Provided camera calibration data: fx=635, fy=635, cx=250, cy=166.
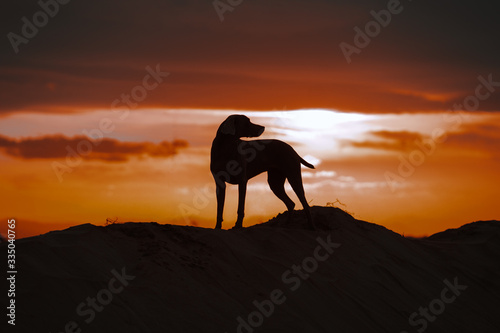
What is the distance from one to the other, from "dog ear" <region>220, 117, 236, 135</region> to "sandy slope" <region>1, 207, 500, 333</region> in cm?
188

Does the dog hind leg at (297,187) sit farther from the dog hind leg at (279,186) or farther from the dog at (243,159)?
the dog hind leg at (279,186)

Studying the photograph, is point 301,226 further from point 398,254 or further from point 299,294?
point 299,294

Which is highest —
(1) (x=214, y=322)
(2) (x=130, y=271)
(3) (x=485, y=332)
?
(2) (x=130, y=271)

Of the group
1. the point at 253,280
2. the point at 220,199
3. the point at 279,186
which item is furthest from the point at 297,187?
the point at 253,280

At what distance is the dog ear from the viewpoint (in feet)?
38.9

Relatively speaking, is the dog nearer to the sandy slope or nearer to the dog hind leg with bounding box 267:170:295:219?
the dog hind leg with bounding box 267:170:295:219

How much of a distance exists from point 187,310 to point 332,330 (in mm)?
2435

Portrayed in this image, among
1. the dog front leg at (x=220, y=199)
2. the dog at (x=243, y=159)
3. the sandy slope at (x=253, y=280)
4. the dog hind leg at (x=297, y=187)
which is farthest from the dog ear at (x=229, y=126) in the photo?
the sandy slope at (x=253, y=280)

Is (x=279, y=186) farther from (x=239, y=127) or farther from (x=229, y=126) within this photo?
(x=229, y=126)

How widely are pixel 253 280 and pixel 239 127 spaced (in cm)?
344

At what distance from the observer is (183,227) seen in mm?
10781

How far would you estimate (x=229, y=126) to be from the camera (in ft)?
39.2

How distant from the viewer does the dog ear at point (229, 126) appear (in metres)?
11.9

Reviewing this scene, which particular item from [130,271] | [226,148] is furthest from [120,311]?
[226,148]
